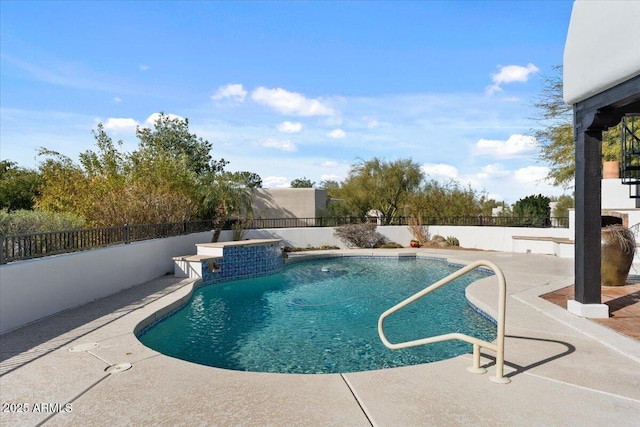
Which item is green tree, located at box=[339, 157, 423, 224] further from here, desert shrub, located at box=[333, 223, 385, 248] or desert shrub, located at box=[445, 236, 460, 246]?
desert shrub, located at box=[445, 236, 460, 246]

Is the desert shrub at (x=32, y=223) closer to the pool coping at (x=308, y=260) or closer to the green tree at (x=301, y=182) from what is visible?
the pool coping at (x=308, y=260)

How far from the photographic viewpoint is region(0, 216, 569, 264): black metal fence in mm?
7098

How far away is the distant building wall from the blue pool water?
11.9 m

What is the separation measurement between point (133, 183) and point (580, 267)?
12505 millimetres

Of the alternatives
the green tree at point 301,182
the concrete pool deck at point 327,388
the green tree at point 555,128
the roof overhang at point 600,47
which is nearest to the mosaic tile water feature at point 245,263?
the concrete pool deck at point 327,388

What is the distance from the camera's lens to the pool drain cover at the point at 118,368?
4.57m

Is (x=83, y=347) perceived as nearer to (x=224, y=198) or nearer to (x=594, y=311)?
(x=594, y=311)

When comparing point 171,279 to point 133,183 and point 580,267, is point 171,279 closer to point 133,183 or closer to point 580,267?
point 133,183

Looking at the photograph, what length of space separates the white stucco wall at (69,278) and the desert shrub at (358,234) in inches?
374

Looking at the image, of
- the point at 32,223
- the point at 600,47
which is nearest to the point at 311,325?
the point at 600,47

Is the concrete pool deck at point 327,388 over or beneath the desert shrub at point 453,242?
beneath

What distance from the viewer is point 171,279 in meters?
11.2

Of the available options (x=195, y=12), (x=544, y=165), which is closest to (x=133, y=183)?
(x=195, y=12)

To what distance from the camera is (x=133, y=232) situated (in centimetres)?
1097
